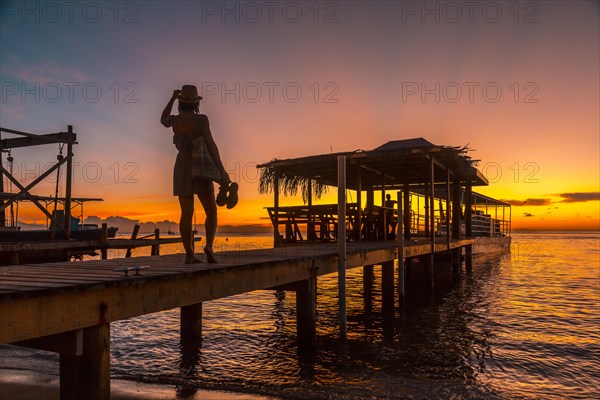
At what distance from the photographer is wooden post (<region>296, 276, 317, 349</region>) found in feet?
27.8

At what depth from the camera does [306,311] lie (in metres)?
8.53

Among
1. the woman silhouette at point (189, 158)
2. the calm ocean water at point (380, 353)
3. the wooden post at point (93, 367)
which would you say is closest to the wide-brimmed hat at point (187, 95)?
the woman silhouette at point (189, 158)

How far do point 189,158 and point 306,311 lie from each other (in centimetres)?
389

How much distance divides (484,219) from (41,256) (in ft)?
89.3

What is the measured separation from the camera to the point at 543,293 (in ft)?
60.6

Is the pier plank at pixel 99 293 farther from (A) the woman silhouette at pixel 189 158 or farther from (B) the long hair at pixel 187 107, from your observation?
(B) the long hair at pixel 187 107

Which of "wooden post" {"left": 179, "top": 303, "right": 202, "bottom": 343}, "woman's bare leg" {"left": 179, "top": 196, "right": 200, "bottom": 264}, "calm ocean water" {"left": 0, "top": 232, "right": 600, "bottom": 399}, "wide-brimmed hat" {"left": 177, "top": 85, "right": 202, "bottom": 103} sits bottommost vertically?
"calm ocean water" {"left": 0, "top": 232, "right": 600, "bottom": 399}

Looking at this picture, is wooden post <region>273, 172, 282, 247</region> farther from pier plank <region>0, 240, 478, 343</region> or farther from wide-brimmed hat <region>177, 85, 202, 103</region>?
wide-brimmed hat <region>177, 85, 202, 103</region>

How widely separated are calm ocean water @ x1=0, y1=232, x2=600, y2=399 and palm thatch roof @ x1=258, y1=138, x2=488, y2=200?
4.63 metres

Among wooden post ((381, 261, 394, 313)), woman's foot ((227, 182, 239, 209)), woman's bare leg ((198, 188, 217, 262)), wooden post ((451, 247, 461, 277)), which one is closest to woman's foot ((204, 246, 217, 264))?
woman's bare leg ((198, 188, 217, 262))

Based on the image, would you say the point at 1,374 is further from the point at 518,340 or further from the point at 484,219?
the point at 484,219

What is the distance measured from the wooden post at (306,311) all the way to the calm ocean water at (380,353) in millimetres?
309

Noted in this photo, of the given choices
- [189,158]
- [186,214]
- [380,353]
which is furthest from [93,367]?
[380,353]

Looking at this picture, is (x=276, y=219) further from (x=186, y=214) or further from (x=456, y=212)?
(x=456, y=212)
